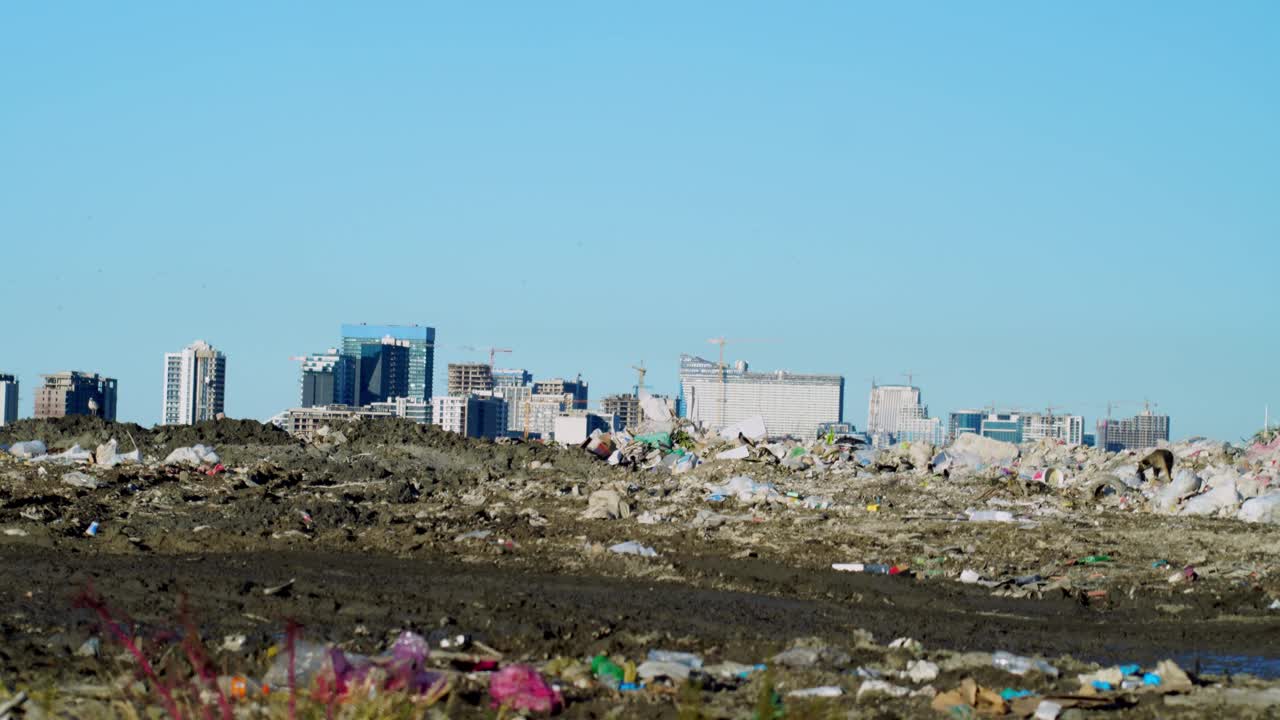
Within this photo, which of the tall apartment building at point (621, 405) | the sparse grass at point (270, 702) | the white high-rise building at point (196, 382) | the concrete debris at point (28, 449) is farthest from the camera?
the tall apartment building at point (621, 405)

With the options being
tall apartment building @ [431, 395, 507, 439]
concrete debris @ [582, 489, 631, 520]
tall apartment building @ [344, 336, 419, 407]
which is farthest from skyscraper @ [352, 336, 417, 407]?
concrete debris @ [582, 489, 631, 520]

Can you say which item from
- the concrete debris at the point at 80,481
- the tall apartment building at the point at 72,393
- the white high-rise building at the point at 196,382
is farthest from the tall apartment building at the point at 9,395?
the concrete debris at the point at 80,481

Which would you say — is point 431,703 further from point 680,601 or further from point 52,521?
point 52,521

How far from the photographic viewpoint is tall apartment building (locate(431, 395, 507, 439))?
134375mm

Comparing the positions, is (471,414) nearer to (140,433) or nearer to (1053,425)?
(1053,425)

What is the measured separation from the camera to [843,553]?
1314 centimetres

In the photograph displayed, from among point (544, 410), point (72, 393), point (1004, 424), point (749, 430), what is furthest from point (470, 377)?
point (749, 430)

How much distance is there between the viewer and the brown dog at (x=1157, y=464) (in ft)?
62.7

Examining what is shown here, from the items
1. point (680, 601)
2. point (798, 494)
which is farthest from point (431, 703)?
point (798, 494)

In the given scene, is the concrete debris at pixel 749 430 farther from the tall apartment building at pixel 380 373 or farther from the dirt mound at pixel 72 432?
the tall apartment building at pixel 380 373

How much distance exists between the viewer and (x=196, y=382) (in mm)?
125812

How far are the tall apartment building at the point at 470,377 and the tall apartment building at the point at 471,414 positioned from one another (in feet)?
127

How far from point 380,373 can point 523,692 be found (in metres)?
161

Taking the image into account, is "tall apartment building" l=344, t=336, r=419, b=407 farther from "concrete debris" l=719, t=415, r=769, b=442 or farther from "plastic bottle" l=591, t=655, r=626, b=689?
"plastic bottle" l=591, t=655, r=626, b=689
